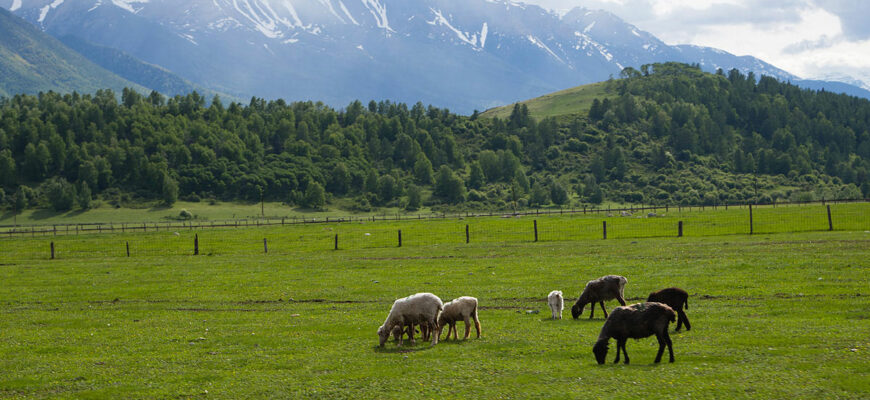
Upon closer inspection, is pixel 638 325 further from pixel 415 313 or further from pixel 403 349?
pixel 403 349

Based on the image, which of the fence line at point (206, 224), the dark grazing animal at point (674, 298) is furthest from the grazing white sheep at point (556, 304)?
the fence line at point (206, 224)

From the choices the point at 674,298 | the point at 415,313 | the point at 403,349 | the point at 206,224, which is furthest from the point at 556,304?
the point at 206,224

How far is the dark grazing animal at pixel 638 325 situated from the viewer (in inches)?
528

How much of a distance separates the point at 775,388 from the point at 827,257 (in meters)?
22.0

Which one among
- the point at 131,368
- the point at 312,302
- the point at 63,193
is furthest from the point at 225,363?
the point at 63,193

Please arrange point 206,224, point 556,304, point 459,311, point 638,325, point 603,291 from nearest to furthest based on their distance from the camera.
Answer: point 638,325 → point 459,311 → point 603,291 → point 556,304 → point 206,224

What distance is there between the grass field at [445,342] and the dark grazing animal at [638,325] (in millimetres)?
369

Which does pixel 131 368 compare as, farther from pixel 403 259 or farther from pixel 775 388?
pixel 403 259

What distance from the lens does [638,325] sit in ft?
44.1

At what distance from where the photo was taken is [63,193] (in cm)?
17562

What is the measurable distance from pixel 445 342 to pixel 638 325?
5.52m

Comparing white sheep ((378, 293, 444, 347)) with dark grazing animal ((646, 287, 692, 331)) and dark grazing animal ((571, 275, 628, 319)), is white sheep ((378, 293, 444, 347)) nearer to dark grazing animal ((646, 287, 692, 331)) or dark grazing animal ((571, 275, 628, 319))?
dark grazing animal ((571, 275, 628, 319))

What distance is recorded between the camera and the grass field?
12.7m

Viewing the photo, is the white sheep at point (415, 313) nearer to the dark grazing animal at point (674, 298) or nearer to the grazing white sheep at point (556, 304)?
the grazing white sheep at point (556, 304)
